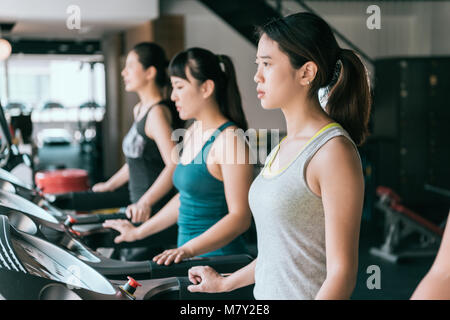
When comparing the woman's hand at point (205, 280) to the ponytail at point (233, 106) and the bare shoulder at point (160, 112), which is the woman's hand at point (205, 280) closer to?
the ponytail at point (233, 106)

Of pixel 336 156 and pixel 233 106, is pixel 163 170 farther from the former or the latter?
pixel 336 156

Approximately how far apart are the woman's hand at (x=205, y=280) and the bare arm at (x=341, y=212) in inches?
15.3

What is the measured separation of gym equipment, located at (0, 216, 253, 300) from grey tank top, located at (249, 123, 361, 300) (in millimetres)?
245

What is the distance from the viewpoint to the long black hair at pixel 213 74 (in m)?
2.01

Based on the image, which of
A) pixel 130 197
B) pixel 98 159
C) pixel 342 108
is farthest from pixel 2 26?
pixel 342 108

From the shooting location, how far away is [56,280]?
97 cm

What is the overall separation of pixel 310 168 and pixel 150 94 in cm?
168

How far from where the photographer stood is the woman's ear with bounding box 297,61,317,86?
3.93 feet

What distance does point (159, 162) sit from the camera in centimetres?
259

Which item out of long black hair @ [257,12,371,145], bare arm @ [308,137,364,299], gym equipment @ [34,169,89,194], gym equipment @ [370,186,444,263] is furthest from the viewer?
gym equipment @ [370,186,444,263]

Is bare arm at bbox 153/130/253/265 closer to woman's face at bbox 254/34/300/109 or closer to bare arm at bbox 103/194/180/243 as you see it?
bare arm at bbox 103/194/180/243

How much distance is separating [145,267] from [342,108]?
0.68 metres

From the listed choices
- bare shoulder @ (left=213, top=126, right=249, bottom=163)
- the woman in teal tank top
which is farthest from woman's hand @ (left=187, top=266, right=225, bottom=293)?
bare shoulder @ (left=213, top=126, right=249, bottom=163)

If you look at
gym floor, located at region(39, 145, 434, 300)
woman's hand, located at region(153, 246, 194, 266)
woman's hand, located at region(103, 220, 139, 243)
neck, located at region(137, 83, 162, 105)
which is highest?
neck, located at region(137, 83, 162, 105)
